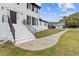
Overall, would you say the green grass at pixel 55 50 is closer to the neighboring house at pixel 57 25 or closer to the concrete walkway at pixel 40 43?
the concrete walkway at pixel 40 43

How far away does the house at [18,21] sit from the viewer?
7.77ft

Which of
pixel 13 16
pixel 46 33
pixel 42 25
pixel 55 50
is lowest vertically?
pixel 55 50

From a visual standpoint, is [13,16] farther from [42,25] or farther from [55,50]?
[55,50]

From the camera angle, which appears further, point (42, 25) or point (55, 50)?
point (42, 25)

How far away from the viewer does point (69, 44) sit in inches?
94.0

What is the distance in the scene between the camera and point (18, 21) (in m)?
2.46

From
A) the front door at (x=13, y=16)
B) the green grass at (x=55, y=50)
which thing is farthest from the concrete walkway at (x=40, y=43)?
the front door at (x=13, y=16)

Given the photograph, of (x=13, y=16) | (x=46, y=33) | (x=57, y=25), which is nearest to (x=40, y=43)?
(x=46, y=33)

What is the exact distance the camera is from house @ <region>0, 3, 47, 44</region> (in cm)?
237

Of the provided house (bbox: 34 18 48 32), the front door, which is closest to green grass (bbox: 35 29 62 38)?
house (bbox: 34 18 48 32)

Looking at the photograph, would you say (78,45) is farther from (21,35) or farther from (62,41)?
(21,35)

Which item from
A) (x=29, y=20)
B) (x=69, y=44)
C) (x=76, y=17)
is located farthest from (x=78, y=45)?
(x=29, y=20)

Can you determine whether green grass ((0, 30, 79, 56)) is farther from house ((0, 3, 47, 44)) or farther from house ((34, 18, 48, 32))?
house ((34, 18, 48, 32))

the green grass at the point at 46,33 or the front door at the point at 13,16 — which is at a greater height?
the front door at the point at 13,16
